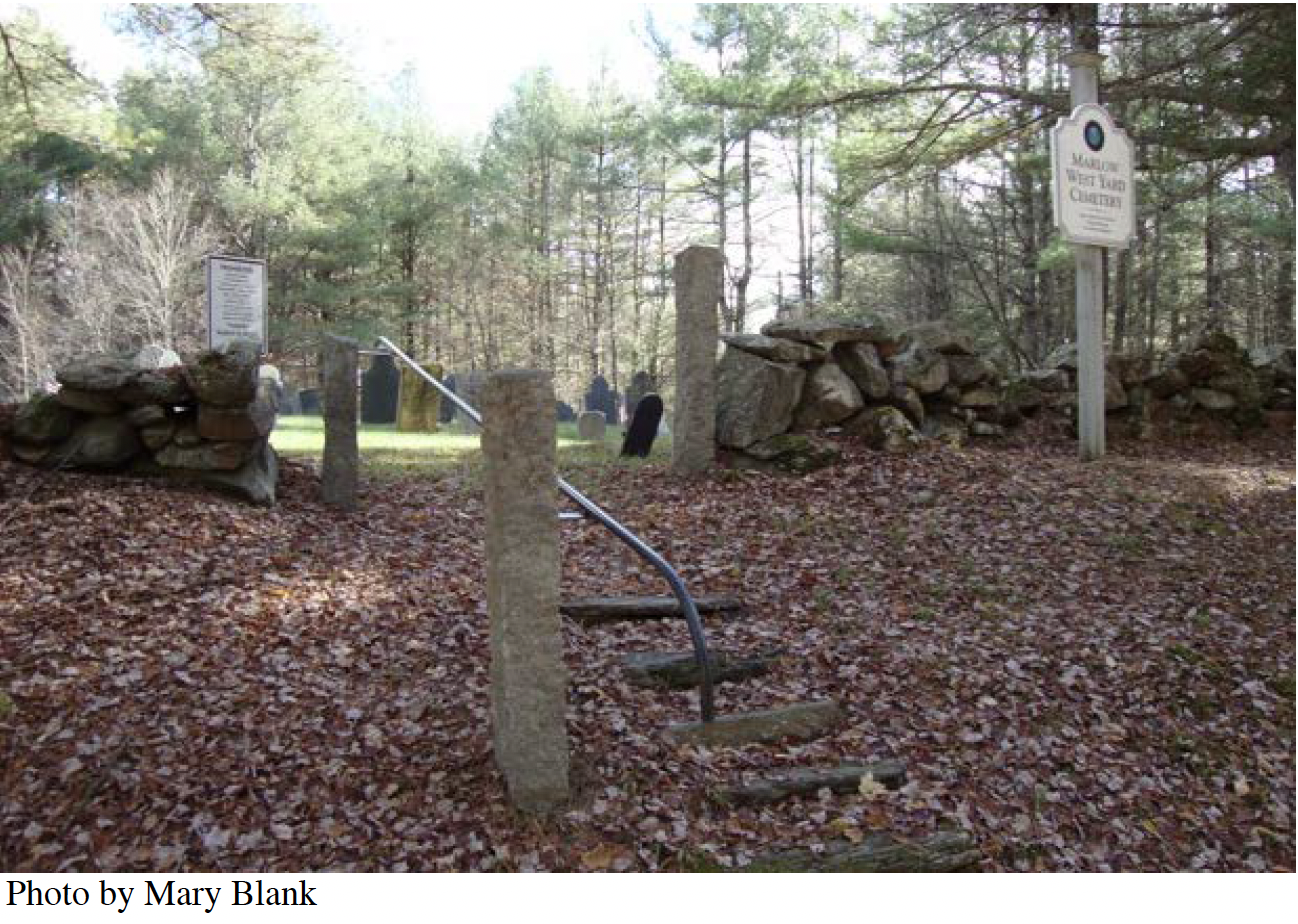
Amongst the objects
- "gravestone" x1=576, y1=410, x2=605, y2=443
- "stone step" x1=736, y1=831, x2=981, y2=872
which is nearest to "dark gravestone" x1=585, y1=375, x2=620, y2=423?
"gravestone" x1=576, y1=410, x2=605, y2=443

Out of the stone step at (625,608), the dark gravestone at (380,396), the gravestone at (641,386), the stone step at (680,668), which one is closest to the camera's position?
the stone step at (680,668)

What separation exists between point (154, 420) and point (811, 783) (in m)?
4.71

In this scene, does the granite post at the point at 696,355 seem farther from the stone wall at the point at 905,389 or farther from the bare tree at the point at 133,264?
the bare tree at the point at 133,264

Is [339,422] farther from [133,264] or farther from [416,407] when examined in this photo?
[133,264]

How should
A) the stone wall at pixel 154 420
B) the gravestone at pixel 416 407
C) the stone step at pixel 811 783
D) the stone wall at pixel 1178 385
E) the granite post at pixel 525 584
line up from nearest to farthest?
1. the granite post at pixel 525 584
2. the stone step at pixel 811 783
3. the stone wall at pixel 154 420
4. the stone wall at pixel 1178 385
5. the gravestone at pixel 416 407

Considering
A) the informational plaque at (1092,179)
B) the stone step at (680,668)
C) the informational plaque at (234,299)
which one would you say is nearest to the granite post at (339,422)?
the stone step at (680,668)

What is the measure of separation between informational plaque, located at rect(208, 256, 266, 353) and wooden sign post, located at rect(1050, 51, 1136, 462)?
8.62m

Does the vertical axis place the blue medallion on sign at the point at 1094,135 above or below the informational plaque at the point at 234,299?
above

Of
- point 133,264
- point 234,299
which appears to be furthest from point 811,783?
point 133,264

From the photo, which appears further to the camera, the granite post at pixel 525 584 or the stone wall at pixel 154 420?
the stone wall at pixel 154 420

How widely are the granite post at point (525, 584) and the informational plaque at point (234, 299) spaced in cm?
864

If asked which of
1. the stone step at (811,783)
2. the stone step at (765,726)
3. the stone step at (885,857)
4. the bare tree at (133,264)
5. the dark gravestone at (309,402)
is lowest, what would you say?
the stone step at (885,857)

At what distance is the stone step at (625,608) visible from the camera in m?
4.86

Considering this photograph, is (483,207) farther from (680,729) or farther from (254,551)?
(680,729)
